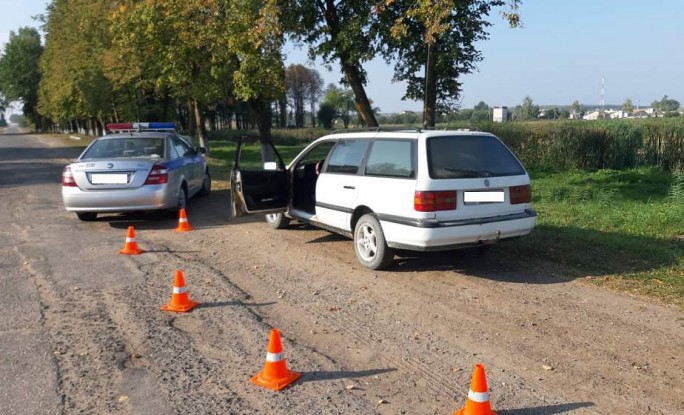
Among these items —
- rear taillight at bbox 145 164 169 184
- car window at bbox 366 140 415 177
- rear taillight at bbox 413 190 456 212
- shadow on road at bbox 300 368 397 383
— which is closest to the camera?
shadow on road at bbox 300 368 397 383

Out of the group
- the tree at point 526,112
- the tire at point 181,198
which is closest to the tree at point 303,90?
the tree at point 526,112

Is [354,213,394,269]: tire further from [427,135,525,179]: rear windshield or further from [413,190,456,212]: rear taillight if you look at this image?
[427,135,525,179]: rear windshield

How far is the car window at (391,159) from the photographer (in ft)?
21.5

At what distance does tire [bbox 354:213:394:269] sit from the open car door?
186 cm

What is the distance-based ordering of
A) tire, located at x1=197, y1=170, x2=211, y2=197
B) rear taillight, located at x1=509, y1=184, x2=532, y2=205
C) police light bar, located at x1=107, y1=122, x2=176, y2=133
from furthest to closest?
tire, located at x1=197, y1=170, x2=211, y2=197 → police light bar, located at x1=107, y1=122, x2=176, y2=133 → rear taillight, located at x1=509, y1=184, x2=532, y2=205

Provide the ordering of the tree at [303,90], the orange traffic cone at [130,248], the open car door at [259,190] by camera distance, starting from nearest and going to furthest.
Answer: the orange traffic cone at [130,248]
the open car door at [259,190]
the tree at [303,90]

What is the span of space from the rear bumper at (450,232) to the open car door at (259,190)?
7.88ft

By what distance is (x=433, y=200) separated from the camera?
6.21 metres

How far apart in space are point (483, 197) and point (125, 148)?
21.9 feet

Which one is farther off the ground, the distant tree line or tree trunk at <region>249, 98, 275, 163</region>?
the distant tree line

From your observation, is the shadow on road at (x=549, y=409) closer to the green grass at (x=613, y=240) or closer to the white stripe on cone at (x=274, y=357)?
the white stripe on cone at (x=274, y=357)

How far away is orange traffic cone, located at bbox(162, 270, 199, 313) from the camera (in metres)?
5.45

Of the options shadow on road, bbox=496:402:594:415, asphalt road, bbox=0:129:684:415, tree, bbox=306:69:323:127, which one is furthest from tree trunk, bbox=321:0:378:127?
tree, bbox=306:69:323:127

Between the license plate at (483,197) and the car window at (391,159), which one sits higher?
the car window at (391,159)
